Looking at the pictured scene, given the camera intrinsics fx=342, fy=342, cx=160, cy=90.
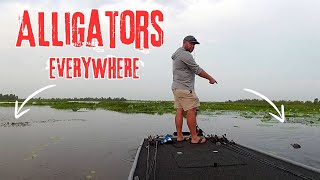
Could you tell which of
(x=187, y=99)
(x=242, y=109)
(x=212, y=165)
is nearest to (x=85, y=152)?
(x=187, y=99)

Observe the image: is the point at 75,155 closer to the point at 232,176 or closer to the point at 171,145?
the point at 171,145

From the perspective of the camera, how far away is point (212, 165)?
434 cm

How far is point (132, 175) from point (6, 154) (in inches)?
220

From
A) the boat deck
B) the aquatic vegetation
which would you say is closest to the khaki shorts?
the boat deck

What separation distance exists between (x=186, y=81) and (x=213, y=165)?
208 centimetres

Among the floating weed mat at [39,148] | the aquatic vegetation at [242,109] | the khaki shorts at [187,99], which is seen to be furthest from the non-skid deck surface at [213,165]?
the aquatic vegetation at [242,109]

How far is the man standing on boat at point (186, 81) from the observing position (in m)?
5.94

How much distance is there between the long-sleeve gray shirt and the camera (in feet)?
19.5

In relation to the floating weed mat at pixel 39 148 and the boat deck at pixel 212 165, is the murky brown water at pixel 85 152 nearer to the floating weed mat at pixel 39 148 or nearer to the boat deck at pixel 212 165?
the floating weed mat at pixel 39 148

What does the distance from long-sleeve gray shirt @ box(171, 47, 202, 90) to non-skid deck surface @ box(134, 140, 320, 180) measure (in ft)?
3.81

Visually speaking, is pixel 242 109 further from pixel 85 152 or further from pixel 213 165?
pixel 213 165

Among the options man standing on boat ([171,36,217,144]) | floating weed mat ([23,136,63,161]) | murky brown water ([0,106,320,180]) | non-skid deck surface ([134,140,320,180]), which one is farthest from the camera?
floating weed mat ([23,136,63,161])

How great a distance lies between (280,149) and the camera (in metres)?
8.70

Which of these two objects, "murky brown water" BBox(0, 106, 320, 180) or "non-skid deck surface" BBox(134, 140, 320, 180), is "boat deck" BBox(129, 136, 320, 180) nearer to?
"non-skid deck surface" BBox(134, 140, 320, 180)
